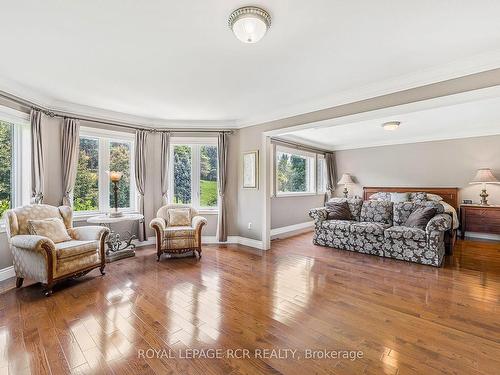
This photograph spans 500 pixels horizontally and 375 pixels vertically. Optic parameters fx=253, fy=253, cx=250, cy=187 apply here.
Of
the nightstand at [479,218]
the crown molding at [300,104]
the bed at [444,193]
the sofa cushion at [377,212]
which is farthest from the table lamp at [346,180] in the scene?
the crown molding at [300,104]

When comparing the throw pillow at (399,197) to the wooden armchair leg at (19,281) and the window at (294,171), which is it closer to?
the window at (294,171)

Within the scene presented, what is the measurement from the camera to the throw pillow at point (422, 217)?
4.21 metres

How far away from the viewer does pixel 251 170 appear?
5020 mm

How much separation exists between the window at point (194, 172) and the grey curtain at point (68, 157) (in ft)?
5.51

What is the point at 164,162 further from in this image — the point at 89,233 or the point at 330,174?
the point at 330,174

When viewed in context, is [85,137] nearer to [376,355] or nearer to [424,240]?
[376,355]

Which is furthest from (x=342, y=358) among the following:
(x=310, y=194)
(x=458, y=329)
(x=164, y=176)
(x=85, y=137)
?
(x=310, y=194)

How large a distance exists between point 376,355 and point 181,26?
3017 millimetres

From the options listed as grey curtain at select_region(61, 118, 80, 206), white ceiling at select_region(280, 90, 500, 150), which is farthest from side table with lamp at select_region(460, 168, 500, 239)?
grey curtain at select_region(61, 118, 80, 206)

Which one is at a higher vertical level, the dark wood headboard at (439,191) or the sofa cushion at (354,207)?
the dark wood headboard at (439,191)

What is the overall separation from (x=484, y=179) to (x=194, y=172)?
20.2ft

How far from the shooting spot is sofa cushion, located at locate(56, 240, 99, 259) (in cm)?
295

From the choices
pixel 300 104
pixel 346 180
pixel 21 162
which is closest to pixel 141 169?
pixel 21 162

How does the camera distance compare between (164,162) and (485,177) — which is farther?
(485,177)
